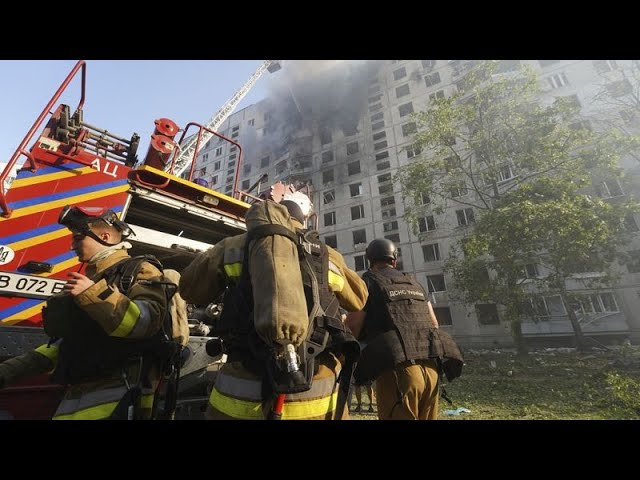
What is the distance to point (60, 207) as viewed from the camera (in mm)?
2625

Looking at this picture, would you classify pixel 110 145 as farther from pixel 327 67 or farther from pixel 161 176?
pixel 327 67

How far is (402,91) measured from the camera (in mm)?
30344

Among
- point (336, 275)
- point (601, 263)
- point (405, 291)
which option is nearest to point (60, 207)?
point (336, 275)

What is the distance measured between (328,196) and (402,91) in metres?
12.6

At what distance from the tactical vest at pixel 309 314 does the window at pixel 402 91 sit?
3269 centimetres

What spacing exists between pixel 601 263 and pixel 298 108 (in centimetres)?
3438

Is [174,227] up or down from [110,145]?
down

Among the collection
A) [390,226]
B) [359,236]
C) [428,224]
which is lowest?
[428,224]

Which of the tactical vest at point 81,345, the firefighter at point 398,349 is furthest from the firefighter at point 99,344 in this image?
the firefighter at point 398,349

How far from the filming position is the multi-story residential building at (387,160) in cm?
1689

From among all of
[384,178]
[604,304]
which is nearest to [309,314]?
[604,304]

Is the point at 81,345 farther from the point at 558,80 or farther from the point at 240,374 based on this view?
the point at 558,80

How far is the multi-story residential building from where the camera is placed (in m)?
16.9
